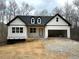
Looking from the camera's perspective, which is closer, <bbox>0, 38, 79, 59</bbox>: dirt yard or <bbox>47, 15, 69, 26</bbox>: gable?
<bbox>0, 38, 79, 59</bbox>: dirt yard

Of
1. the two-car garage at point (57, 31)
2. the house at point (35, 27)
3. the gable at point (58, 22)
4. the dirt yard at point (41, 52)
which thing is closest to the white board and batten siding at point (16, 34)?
the house at point (35, 27)

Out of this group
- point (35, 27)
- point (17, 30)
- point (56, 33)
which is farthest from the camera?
point (56, 33)

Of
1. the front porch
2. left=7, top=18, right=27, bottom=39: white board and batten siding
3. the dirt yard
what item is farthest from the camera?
the front porch

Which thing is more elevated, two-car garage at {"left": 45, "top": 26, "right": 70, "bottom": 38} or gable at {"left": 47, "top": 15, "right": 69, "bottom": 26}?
gable at {"left": 47, "top": 15, "right": 69, "bottom": 26}

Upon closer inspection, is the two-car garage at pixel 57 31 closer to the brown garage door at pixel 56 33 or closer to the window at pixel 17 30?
the brown garage door at pixel 56 33

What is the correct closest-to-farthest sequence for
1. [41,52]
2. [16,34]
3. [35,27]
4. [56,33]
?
[41,52] < [16,34] < [35,27] < [56,33]

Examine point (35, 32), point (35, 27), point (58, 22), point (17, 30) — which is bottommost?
point (35, 32)

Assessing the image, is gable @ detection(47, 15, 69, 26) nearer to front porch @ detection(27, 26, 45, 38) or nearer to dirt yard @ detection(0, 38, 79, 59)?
front porch @ detection(27, 26, 45, 38)

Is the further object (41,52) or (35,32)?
(35,32)

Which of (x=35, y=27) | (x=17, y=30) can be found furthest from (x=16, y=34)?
(x=35, y=27)

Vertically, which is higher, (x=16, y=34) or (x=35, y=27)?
(x=35, y=27)

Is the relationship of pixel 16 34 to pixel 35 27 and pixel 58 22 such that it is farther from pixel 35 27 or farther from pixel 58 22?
pixel 58 22

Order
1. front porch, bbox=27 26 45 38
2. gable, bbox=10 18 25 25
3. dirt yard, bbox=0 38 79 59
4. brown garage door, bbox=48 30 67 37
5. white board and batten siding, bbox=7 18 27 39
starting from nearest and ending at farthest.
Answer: dirt yard, bbox=0 38 79 59, white board and batten siding, bbox=7 18 27 39, gable, bbox=10 18 25 25, front porch, bbox=27 26 45 38, brown garage door, bbox=48 30 67 37

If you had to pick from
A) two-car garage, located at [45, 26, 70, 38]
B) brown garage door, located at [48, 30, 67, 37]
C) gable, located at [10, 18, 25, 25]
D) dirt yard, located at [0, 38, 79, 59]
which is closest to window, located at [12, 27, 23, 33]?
gable, located at [10, 18, 25, 25]
